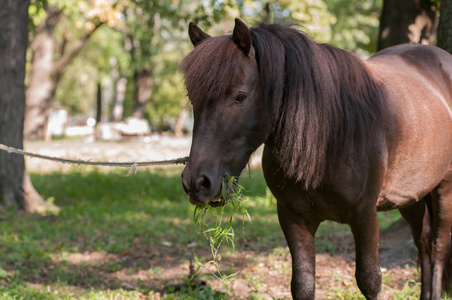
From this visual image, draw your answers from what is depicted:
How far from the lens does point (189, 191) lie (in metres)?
2.58

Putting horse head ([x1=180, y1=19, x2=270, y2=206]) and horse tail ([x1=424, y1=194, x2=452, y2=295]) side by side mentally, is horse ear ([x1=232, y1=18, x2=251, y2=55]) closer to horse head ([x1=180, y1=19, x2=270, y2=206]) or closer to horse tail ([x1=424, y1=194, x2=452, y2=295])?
horse head ([x1=180, y1=19, x2=270, y2=206])

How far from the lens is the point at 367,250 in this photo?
10.7 feet

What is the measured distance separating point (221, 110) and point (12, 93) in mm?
6370

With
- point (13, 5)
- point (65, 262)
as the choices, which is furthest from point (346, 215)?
point (13, 5)

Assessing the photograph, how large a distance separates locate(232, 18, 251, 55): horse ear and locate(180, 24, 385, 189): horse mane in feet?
0.11

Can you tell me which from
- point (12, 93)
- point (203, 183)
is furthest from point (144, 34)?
point (203, 183)

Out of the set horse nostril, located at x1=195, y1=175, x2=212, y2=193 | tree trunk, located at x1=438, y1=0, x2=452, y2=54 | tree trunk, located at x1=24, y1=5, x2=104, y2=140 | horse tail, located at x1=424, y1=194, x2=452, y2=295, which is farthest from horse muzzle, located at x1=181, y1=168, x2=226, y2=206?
tree trunk, located at x1=24, y1=5, x2=104, y2=140

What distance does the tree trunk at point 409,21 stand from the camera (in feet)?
21.6

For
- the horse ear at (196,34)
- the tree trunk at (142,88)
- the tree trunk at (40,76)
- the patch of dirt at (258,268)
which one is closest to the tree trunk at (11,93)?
the patch of dirt at (258,268)

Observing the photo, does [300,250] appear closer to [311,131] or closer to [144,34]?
[311,131]

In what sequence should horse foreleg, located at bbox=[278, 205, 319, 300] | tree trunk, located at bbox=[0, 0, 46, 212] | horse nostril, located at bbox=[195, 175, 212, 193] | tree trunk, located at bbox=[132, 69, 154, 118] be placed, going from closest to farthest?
horse nostril, located at bbox=[195, 175, 212, 193] < horse foreleg, located at bbox=[278, 205, 319, 300] < tree trunk, located at bbox=[0, 0, 46, 212] < tree trunk, located at bbox=[132, 69, 154, 118]

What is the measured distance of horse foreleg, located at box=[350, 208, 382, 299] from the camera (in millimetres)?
3184

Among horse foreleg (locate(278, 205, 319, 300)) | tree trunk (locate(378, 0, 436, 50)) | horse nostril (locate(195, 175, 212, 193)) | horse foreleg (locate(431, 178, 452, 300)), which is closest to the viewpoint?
horse nostril (locate(195, 175, 212, 193))

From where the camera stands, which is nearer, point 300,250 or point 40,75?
point 300,250
